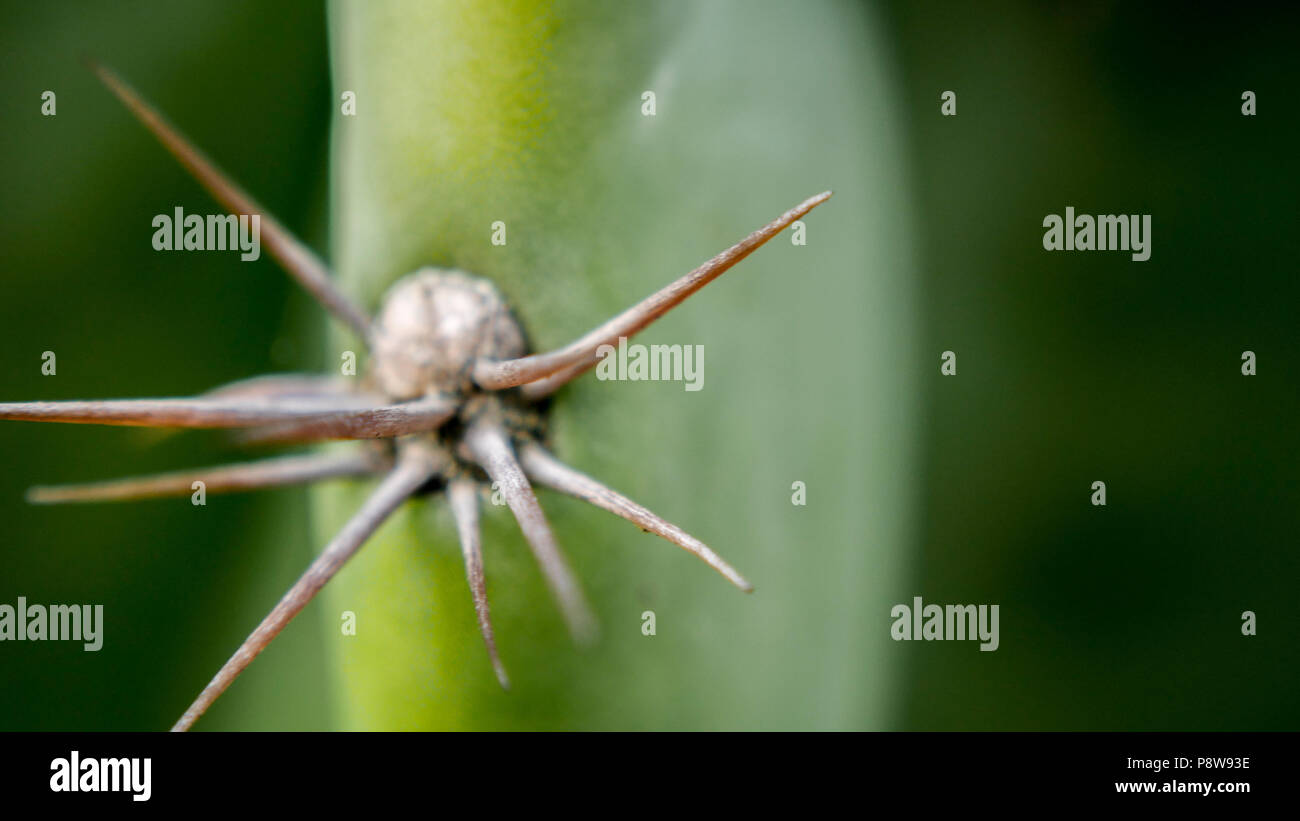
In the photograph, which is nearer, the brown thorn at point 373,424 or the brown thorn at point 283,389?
the brown thorn at point 373,424


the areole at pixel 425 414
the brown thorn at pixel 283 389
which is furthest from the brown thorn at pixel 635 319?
the brown thorn at pixel 283 389

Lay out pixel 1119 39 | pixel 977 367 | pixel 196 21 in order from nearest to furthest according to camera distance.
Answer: pixel 196 21, pixel 1119 39, pixel 977 367

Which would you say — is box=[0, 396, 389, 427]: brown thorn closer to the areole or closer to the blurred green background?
the areole

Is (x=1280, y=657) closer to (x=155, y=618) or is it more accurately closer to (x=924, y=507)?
(x=924, y=507)

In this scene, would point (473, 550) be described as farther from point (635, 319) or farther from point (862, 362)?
point (862, 362)

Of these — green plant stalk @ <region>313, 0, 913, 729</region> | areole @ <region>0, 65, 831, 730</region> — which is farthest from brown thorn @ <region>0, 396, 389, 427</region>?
green plant stalk @ <region>313, 0, 913, 729</region>

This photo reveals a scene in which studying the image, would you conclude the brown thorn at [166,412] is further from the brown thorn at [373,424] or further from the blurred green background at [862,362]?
the blurred green background at [862,362]
